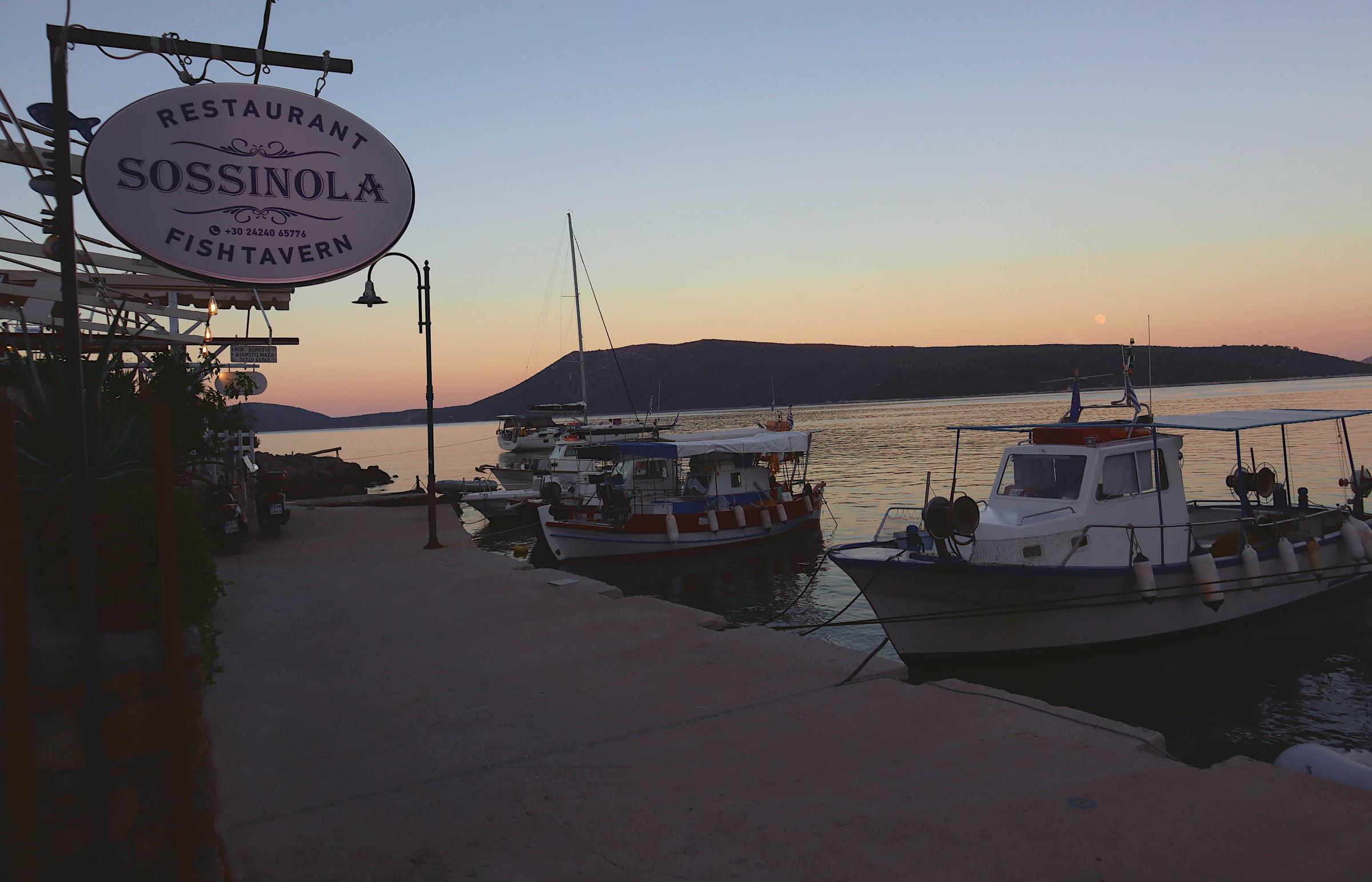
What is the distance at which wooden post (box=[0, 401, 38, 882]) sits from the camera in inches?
117

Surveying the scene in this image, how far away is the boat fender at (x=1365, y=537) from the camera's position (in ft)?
48.1

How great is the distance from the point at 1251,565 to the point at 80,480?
15166mm

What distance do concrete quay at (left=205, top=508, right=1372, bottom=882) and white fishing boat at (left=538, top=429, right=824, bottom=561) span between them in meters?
14.0

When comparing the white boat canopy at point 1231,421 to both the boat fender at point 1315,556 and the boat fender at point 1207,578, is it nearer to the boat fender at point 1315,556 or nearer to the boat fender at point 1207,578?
the boat fender at point 1207,578

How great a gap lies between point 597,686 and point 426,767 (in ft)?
5.99

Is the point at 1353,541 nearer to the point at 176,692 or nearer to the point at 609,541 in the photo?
the point at 609,541

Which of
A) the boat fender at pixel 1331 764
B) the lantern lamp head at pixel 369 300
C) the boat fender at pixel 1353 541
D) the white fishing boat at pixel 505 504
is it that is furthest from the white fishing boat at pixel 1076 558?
the white fishing boat at pixel 505 504

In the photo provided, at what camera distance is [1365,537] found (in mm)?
14711

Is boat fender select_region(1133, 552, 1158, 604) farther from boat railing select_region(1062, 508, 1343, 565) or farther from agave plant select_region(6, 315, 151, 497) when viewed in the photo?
agave plant select_region(6, 315, 151, 497)

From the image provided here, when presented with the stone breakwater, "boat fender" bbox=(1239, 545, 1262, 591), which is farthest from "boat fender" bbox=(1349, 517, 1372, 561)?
the stone breakwater

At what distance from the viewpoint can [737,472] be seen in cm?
2531

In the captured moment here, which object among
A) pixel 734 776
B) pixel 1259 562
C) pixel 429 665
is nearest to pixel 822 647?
pixel 734 776

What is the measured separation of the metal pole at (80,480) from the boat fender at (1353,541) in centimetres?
1803

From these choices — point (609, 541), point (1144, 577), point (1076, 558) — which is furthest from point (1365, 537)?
point (609, 541)
